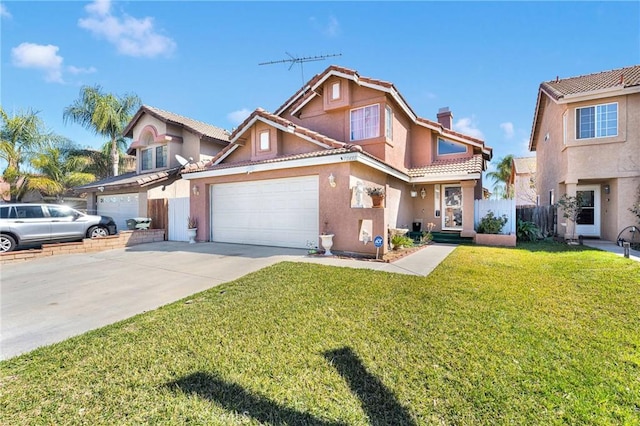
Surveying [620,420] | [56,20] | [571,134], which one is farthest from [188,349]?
[571,134]

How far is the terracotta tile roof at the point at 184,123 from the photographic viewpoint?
18044mm

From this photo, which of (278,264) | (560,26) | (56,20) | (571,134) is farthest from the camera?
(571,134)

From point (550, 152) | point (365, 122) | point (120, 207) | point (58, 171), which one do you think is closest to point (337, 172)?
point (365, 122)

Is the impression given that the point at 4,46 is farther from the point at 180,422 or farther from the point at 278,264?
the point at 180,422

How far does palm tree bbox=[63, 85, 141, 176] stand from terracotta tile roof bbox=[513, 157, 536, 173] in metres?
44.0

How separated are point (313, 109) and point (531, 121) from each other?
17131 mm

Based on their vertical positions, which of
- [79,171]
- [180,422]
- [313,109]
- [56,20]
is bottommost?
[180,422]

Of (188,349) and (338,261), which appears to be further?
(338,261)

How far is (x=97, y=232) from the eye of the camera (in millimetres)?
13156

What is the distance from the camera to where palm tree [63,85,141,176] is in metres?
22.4

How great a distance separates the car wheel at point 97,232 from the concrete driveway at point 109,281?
6.36 ft

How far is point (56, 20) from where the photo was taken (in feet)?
37.0

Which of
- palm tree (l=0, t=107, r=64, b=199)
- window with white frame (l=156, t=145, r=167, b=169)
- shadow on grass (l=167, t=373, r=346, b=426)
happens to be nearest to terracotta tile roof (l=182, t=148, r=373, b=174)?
window with white frame (l=156, t=145, r=167, b=169)

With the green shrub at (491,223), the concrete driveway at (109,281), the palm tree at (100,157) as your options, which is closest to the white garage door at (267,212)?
the concrete driveway at (109,281)
